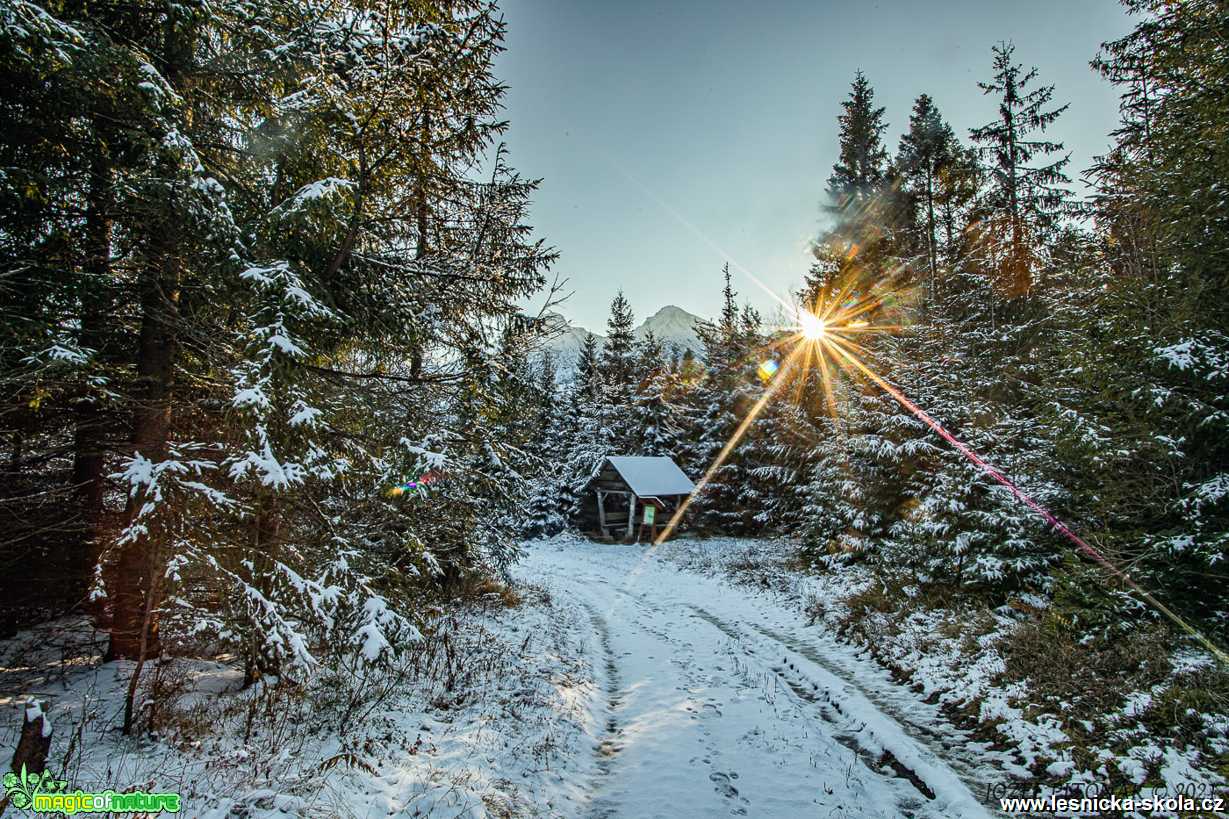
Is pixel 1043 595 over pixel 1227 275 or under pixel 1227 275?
under

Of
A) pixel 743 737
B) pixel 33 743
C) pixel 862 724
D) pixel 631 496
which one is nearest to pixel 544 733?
pixel 743 737

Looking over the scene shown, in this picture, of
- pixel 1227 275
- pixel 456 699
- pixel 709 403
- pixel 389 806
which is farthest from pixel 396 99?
pixel 709 403

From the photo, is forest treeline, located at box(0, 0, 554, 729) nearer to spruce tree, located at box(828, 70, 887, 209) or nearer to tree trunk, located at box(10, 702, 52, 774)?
tree trunk, located at box(10, 702, 52, 774)

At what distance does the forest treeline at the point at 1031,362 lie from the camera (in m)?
7.71

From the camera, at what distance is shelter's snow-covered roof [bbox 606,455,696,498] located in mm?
31478

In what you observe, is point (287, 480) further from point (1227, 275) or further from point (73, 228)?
point (1227, 275)

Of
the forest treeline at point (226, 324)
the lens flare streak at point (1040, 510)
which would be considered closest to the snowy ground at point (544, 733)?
the forest treeline at point (226, 324)

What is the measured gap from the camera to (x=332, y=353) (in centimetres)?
701

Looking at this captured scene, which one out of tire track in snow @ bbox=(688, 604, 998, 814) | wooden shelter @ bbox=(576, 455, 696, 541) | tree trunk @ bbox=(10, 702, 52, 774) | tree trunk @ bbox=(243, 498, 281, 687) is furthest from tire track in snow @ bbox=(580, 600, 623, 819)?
wooden shelter @ bbox=(576, 455, 696, 541)

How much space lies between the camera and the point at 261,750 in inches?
195

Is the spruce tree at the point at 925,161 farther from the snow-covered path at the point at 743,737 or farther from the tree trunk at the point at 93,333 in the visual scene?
the tree trunk at the point at 93,333

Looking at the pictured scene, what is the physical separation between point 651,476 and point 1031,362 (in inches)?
813

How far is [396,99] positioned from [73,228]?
147 inches

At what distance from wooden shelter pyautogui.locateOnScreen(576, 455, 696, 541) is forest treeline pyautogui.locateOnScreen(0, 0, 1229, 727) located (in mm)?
18901
